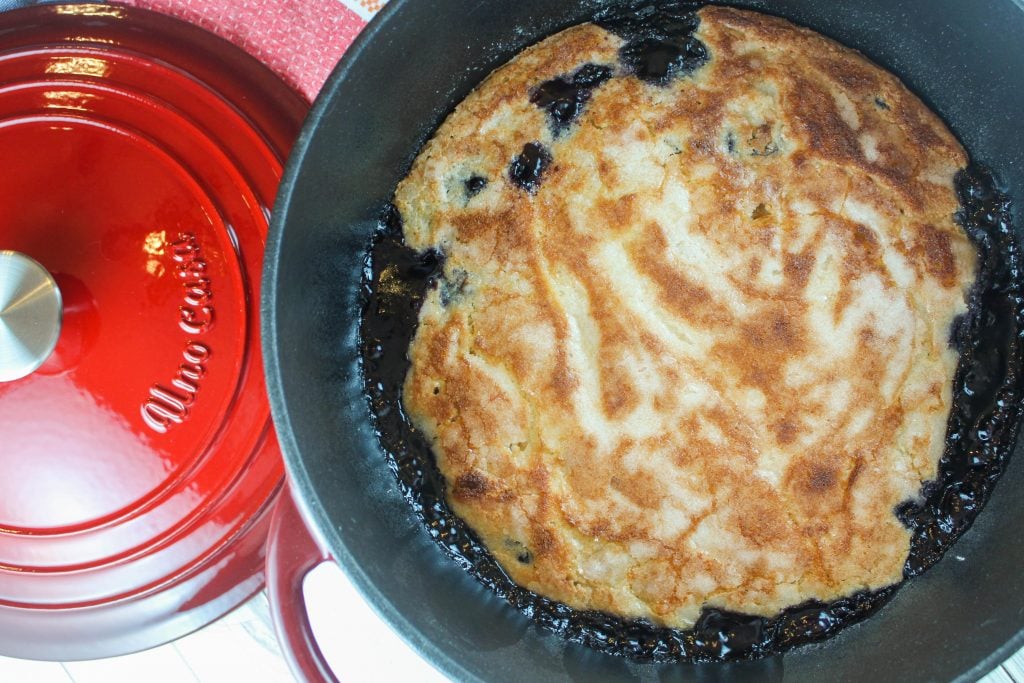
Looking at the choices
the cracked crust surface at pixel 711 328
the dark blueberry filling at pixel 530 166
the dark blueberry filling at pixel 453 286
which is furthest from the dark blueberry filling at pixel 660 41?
the dark blueberry filling at pixel 453 286

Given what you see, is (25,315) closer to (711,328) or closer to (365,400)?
(365,400)

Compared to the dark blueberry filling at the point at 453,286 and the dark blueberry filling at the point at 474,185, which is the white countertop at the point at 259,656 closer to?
the dark blueberry filling at the point at 453,286

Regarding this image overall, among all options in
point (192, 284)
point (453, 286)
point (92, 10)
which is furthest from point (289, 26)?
point (453, 286)

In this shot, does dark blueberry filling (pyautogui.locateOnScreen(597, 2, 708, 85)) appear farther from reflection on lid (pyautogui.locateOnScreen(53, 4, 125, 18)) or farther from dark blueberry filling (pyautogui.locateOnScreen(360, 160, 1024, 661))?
reflection on lid (pyautogui.locateOnScreen(53, 4, 125, 18))

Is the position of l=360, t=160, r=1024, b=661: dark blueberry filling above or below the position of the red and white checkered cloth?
below

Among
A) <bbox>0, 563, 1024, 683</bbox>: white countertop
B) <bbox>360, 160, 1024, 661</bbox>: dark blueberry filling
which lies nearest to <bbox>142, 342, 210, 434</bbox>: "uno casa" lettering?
<bbox>360, 160, 1024, 661</bbox>: dark blueberry filling

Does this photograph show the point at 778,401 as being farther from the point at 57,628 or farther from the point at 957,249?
the point at 57,628
